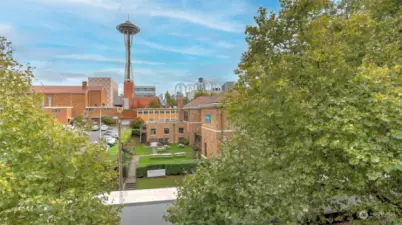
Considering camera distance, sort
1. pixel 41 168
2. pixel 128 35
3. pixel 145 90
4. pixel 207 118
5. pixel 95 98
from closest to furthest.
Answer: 1. pixel 41 168
2. pixel 207 118
3. pixel 95 98
4. pixel 128 35
5. pixel 145 90

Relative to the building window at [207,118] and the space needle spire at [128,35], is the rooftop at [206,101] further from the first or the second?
the space needle spire at [128,35]

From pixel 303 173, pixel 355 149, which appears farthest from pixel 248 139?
pixel 355 149

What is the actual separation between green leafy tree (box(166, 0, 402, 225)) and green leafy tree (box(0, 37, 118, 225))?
1.21 meters

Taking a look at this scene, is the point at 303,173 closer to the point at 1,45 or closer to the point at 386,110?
the point at 386,110

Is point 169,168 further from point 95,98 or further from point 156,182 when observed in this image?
point 95,98

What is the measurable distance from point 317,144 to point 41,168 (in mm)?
3505

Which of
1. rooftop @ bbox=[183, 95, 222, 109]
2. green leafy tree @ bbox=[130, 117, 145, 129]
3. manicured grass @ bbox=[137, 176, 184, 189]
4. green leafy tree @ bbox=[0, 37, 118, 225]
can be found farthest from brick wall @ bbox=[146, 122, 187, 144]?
green leafy tree @ bbox=[0, 37, 118, 225]

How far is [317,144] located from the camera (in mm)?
3057

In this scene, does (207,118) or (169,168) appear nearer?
(169,168)

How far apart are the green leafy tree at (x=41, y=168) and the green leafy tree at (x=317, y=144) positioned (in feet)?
3.98

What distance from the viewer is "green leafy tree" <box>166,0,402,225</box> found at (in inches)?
101

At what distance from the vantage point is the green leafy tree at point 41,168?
1974 millimetres

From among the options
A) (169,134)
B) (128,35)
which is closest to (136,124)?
(169,134)

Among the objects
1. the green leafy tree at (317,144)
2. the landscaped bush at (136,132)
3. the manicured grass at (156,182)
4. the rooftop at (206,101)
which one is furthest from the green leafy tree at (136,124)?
the green leafy tree at (317,144)
